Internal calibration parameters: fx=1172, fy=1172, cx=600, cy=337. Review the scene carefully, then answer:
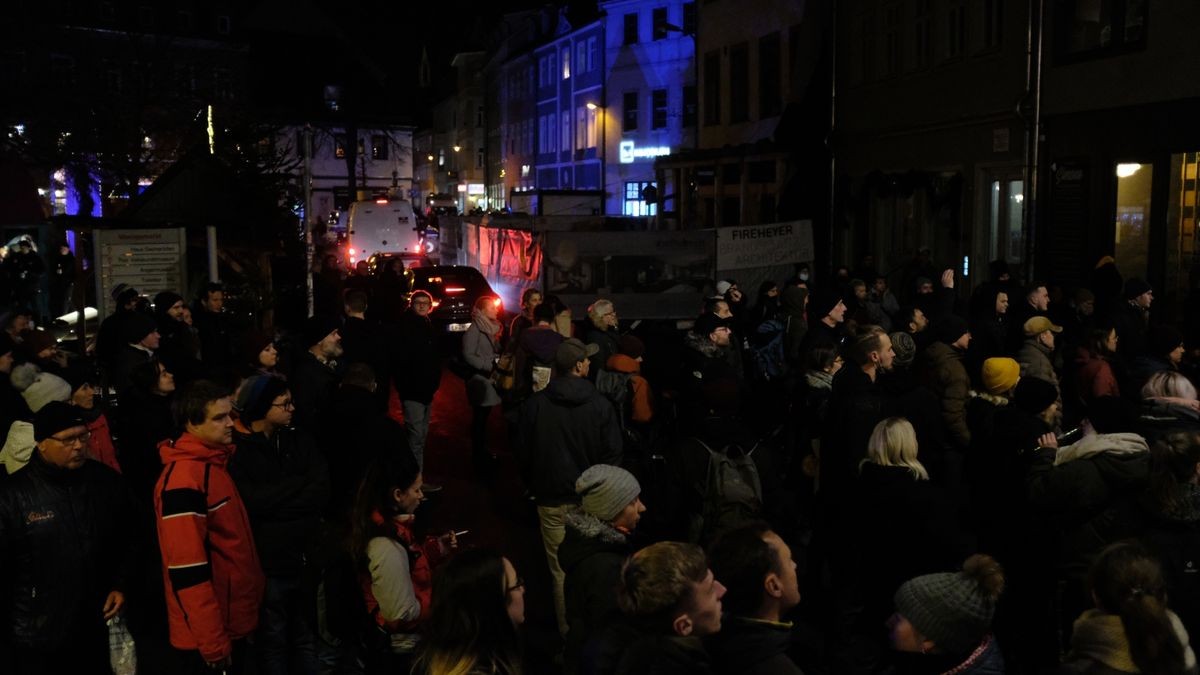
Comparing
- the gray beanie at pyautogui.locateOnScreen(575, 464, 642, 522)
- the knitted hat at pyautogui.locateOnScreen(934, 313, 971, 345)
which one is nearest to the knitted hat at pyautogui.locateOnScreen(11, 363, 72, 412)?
the gray beanie at pyautogui.locateOnScreen(575, 464, 642, 522)

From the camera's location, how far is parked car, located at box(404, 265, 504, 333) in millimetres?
21281

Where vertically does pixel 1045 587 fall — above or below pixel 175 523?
below

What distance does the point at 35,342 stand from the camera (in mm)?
10227

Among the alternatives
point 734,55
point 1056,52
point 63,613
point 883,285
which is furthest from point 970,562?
point 734,55

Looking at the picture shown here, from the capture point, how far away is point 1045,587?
646 centimetres

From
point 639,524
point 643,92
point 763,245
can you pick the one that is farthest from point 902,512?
point 643,92

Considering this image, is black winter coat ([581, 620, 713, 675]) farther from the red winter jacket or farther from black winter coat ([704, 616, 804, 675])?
the red winter jacket

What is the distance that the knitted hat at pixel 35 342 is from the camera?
10180 mm

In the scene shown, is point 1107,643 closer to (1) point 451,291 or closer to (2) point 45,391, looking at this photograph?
(2) point 45,391

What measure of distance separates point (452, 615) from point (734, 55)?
3047cm

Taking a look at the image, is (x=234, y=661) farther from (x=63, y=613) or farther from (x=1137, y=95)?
(x=1137, y=95)

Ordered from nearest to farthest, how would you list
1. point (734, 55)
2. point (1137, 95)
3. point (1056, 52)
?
point (1137, 95) < point (1056, 52) < point (734, 55)

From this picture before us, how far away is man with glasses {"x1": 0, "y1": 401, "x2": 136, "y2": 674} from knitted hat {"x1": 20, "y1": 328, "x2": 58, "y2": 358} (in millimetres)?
5011

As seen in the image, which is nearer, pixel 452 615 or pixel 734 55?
pixel 452 615
